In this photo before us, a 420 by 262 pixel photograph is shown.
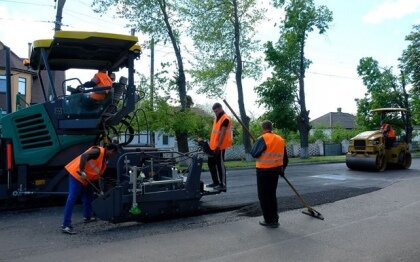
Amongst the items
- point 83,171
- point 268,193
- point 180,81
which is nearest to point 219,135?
point 268,193

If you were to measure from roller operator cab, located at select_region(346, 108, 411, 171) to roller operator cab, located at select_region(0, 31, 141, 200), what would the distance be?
1004cm

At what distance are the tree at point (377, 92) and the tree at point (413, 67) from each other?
80cm

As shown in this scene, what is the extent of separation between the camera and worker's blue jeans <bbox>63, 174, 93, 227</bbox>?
643 centimetres

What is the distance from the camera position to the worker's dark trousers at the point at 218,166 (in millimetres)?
8062

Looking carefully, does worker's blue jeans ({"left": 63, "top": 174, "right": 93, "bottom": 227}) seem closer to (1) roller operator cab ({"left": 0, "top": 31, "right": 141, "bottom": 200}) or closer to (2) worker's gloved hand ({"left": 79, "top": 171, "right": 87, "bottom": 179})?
(2) worker's gloved hand ({"left": 79, "top": 171, "right": 87, "bottom": 179})

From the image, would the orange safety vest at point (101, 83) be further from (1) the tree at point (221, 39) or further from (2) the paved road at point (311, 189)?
(1) the tree at point (221, 39)

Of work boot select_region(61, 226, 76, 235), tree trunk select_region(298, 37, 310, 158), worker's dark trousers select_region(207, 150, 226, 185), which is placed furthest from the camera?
tree trunk select_region(298, 37, 310, 158)

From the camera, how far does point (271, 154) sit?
675 cm

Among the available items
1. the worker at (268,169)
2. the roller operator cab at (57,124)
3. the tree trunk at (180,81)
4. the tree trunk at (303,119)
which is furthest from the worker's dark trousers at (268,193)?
the tree trunk at (303,119)

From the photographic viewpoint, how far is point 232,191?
10.4 meters

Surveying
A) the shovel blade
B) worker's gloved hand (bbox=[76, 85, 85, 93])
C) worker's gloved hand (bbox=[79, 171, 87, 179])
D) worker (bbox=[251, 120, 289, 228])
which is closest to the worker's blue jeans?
worker's gloved hand (bbox=[79, 171, 87, 179])

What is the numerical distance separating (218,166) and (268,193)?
1.55m

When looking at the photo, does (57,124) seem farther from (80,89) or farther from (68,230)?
(68,230)

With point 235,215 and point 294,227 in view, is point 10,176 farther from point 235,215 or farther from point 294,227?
point 294,227
